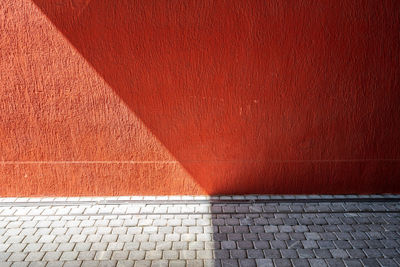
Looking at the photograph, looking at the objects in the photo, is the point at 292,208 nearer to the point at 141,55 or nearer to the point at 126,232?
the point at 126,232

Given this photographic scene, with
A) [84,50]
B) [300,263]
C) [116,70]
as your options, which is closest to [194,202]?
[300,263]

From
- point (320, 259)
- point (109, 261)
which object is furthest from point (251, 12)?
point (109, 261)

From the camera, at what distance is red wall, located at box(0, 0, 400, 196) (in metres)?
4.34

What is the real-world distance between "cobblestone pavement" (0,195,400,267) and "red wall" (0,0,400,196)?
A: 9.0 inches

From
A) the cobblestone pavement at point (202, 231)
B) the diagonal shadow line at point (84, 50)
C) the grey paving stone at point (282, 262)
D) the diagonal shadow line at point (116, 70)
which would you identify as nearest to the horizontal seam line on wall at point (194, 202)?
the cobblestone pavement at point (202, 231)

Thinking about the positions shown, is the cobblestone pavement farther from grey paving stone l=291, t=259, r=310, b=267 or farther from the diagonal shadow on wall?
the diagonal shadow on wall

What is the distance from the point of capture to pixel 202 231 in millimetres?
4086

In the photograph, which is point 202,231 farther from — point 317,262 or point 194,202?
point 317,262

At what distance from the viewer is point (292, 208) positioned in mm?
4594

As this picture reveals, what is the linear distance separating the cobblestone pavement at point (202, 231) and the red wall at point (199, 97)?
0.23 meters

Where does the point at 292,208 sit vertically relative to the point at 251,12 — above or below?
below

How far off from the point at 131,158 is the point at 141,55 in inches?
49.6

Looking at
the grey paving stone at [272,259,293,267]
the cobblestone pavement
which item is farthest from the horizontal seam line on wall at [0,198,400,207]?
the grey paving stone at [272,259,293,267]

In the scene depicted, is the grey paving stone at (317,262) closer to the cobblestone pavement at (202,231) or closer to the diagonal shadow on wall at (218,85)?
the cobblestone pavement at (202,231)
